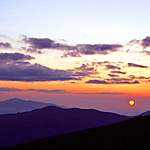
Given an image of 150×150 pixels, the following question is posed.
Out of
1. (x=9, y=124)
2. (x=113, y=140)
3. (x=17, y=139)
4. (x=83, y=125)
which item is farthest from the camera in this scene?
(x=83, y=125)

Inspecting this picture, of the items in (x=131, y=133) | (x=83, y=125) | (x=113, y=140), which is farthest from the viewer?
(x=83, y=125)

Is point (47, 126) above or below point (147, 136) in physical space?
below

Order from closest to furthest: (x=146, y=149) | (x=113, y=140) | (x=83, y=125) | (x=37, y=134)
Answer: (x=146, y=149)
(x=113, y=140)
(x=37, y=134)
(x=83, y=125)

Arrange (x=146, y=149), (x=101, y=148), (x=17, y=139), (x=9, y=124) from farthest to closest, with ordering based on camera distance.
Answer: (x=9, y=124) < (x=17, y=139) < (x=101, y=148) < (x=146, y=149)

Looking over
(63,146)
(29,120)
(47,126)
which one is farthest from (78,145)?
(29,120)

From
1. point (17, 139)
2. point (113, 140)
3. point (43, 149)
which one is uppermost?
point (113, 140)

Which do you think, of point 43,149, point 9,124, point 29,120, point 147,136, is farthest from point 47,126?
point 147,136

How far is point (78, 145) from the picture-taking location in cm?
4300

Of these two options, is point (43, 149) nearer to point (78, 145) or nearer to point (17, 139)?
point (78, 145)

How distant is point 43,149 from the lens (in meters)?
45.9

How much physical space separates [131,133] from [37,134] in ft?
433

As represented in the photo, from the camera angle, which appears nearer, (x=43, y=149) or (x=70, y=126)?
(x=43, y=149)

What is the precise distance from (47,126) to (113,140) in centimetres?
15330

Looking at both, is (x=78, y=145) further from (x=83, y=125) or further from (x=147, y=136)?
(x=83, y=125)
